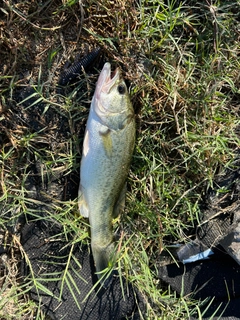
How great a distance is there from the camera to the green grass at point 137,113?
2.74m

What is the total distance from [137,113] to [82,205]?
0.80 metres

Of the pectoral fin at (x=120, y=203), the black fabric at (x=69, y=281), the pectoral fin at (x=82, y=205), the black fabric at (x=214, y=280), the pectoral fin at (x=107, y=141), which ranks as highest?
the pectoral fin at (x=107, y=141)

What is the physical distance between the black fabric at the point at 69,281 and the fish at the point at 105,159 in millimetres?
182

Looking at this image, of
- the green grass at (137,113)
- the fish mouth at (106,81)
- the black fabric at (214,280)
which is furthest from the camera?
the black fabric at (214,280)

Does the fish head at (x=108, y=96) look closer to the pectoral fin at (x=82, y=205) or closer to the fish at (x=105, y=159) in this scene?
the fish at (x=105, y=159)

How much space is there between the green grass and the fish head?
0.29 meters

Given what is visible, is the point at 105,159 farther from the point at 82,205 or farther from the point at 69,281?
the point at 69,281

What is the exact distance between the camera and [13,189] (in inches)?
111

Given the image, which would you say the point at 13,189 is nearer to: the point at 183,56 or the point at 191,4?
the point at 183,56

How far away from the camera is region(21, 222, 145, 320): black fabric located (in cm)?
292

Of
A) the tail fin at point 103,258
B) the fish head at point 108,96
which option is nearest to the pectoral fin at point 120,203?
the tail fin at point 103,258

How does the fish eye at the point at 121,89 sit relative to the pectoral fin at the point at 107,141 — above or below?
above

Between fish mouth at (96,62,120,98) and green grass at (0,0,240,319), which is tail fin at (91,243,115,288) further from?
fish mouth at (96,62,120,98)

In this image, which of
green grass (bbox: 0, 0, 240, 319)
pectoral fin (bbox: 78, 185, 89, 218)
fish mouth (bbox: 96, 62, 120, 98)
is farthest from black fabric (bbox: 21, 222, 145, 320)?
fish mouth (bbox: 96, 62, 120, 98)
